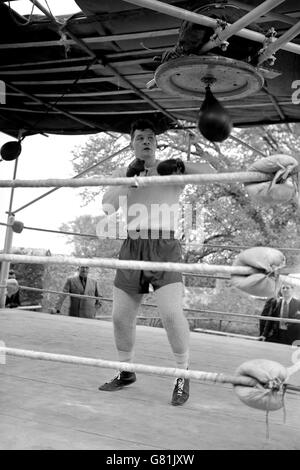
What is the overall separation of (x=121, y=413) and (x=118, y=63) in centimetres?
254

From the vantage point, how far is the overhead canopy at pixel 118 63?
2.47m

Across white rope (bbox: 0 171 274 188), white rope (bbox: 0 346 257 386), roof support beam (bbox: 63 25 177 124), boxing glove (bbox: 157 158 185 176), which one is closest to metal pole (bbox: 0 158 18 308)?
roof support beam (bbox: 63 25 177 124)

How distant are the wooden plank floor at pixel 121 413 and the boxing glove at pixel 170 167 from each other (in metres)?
0.96

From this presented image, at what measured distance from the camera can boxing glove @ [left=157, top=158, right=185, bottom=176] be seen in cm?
213

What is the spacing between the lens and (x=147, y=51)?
341cm

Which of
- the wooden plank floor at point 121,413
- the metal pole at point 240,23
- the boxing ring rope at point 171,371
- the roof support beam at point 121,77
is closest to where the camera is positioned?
the boxing ring rope at point 171,371

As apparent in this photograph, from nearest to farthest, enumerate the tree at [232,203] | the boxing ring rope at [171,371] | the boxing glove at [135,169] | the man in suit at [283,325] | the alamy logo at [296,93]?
1. the boxing ring rope at [171,371]
2. the boxing glove at [135,169]
3. the alamy logo at [296,93]
4. the man in suit at [283,325]
5. the tree at [232,203]

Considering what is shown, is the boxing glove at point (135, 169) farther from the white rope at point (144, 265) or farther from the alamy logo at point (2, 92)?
the alamy logo at point (2, 92)

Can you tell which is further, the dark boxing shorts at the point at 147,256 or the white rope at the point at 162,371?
the dark boxing shorts at the point at 147,256

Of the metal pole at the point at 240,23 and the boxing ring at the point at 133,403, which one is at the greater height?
the metal pole at the point at 240,23

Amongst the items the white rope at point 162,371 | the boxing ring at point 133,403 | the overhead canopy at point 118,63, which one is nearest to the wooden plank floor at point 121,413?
the boxing ring at point 133,403

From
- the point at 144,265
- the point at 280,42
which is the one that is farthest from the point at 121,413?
the point at 280,42

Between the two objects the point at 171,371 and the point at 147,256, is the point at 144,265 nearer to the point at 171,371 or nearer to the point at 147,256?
the point at 171,371

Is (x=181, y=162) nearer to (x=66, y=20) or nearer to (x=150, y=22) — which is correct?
(x=150, y=22)
